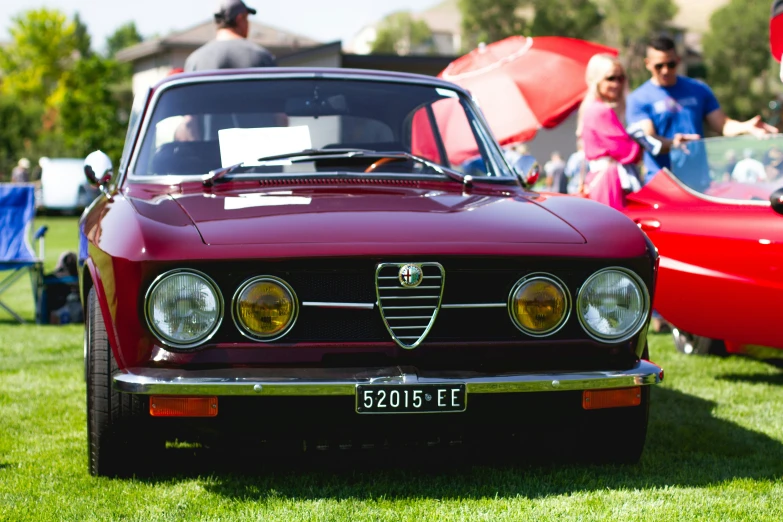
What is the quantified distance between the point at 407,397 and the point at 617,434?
95 cm

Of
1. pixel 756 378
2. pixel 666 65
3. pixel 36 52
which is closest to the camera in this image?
pixel 756 378

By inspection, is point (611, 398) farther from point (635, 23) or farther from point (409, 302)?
point (635, 23)

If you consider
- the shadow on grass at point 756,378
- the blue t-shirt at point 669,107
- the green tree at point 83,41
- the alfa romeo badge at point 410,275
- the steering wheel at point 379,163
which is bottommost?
the shadow on grass at point 756,378

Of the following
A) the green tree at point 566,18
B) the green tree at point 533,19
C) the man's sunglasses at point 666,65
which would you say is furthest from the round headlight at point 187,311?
the green tree at point 566,18

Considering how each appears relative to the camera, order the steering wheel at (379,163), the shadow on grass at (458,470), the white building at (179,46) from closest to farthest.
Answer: the shadow on grass at (458,470)
the steering wheel at (379,163)
the white building at (179,46)

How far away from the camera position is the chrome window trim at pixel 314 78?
4578 millimetres

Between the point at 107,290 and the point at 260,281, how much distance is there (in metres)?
0.51

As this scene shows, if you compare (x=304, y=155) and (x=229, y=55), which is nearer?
(x=304, y=155)

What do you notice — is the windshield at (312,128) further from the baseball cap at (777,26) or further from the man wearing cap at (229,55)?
the man wearing cap at (229,55)

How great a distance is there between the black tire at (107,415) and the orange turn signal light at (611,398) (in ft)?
4.61

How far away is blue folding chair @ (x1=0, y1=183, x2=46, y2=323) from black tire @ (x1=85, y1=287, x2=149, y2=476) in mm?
5798

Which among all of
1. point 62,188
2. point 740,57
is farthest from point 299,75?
point 740,57

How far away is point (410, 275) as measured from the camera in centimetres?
344

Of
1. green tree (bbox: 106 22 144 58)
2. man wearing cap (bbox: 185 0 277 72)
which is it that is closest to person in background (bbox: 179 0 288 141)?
man wearing cap (bbox: 185 0 277 72)
